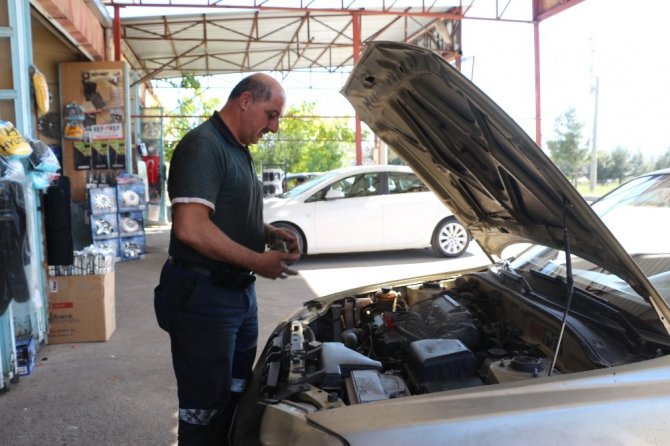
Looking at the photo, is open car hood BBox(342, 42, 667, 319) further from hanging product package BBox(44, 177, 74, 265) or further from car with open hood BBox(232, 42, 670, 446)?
hanging product package BBox(44, 177, 74, 265)

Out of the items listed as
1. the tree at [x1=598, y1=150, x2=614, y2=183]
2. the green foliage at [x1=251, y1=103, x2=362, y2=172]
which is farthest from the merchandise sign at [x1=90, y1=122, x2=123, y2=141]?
the tree at [x1=598, y1=150, x2=614, y2=183]

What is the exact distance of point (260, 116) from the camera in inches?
92.0

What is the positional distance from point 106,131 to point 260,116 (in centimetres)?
728

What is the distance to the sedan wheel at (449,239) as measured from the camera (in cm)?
911

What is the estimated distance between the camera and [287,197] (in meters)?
8.93

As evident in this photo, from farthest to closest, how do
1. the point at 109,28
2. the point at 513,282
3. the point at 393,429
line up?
the point at 109,28, the point at 513,282, the point at 393,429

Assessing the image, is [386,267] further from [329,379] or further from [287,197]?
[329,379]

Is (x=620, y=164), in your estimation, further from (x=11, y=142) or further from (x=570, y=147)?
(x=11, y=142)

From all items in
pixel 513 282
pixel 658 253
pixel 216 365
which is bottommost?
pixel 216 365

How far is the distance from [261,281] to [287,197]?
2007 millimetres

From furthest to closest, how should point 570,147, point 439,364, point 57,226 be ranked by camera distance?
1. point 570,147
2. point 57,226
3. point 439,364

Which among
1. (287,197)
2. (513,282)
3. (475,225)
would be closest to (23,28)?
(475,225)

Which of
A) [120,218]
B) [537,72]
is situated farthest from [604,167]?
[120,218]

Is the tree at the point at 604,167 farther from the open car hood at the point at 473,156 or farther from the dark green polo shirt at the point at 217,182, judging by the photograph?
the dark green polo shirt at the point at 217,182
